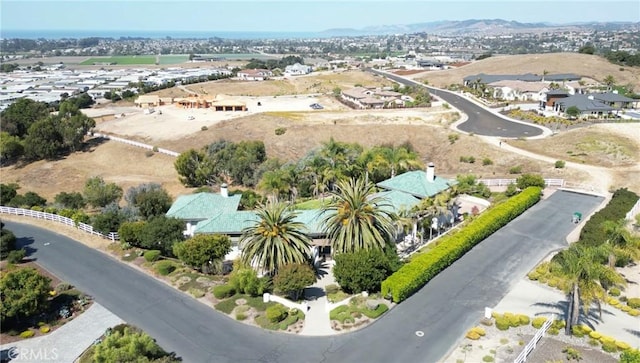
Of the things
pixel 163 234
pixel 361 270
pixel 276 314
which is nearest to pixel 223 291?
pixel 276 314

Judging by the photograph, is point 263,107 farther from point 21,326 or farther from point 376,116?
point 21,326

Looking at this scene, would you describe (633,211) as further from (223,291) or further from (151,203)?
(151,203)

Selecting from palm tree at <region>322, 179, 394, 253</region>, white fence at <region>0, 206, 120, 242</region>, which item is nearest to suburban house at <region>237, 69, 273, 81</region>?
white fence at <region>0, 206, 120, 242</region>

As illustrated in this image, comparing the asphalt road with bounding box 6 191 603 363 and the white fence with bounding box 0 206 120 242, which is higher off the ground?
the asphalt road with bounding box 6 191 603 363

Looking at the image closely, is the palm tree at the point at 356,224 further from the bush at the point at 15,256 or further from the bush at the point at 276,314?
the bush at the point at 15,256

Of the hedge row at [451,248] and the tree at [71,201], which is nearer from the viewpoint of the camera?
the hedge row at [451,248]

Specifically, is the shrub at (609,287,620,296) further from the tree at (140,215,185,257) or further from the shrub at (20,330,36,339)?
the shrub at (20,330,36,339)

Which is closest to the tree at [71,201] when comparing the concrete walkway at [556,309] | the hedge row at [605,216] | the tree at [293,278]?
the tree at [293,278]
